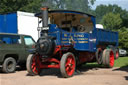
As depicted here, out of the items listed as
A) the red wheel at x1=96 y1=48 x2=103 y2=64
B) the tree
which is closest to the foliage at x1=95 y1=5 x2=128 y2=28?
the tree

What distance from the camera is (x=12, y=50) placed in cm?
1004

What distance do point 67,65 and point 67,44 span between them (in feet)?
3.35

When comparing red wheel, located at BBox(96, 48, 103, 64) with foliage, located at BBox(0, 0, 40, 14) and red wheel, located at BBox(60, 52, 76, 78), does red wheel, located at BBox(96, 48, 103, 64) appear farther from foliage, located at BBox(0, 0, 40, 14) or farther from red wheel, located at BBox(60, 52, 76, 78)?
foliage, located at BBox(0, 0, 40, 14)

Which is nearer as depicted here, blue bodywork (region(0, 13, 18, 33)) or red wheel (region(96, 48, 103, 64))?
red wheel (region(96, 48, 103, 64))

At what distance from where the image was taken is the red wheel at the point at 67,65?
7773mm

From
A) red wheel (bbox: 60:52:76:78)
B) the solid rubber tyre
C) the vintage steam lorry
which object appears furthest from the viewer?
the solid rubber tyre

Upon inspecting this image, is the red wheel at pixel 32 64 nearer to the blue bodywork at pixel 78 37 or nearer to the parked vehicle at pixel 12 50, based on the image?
the blue bodywork at pixel 78 37

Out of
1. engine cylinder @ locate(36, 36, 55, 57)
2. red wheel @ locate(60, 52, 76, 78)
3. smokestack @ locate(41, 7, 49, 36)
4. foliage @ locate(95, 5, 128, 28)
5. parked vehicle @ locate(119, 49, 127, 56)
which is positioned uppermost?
foliage @ locate(95, 5, 128, 28)

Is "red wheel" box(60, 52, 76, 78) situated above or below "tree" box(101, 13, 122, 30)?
below

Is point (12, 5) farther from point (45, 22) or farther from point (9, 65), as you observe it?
point (45, 22)

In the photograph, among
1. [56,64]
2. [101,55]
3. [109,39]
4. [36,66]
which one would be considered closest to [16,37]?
[36,66]

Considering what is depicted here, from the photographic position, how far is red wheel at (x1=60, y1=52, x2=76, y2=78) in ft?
25.5

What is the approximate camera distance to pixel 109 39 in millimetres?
12438

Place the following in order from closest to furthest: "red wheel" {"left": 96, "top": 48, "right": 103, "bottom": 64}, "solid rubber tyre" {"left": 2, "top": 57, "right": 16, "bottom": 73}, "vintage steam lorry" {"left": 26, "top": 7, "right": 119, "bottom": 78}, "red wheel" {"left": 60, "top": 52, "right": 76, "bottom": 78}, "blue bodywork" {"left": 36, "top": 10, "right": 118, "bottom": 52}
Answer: "red wheel" {"left": 60, "top": 52, "right": 76, "bottom": 78} → "vintage steam lorry" {"left": 26, "top": 7, "right": 119, "bottom": 78} → "blue bodywork" {"left": 36, "top": 10, "right": 118, "bottom": 52} → "solid rubber tyre" {"left": 2, "top": 57, "right": 16, "bottom": 73} → "red wheel" {"left": 96, "top": 48, "right": 103, "bottom": 64}
